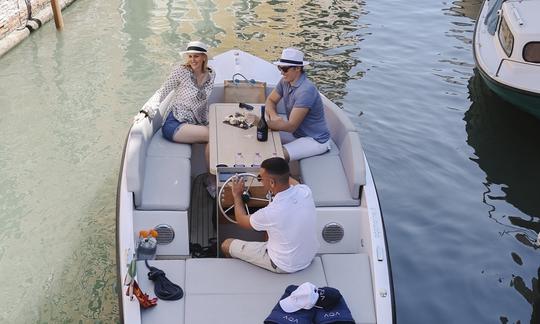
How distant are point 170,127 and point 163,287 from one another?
1.98m

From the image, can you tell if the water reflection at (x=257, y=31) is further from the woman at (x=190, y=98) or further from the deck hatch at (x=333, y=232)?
the deck hatch at (x=333, y=232)

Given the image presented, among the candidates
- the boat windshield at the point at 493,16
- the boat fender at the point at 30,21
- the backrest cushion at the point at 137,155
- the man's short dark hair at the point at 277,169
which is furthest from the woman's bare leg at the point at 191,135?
the boat fender at the point at 30,21

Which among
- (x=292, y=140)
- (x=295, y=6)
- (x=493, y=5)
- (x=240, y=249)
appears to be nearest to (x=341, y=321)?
(x=240, y=249)

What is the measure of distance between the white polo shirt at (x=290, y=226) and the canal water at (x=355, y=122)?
5.18 feet

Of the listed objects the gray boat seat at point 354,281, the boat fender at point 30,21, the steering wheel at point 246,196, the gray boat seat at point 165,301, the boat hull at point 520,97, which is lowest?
the boat fender at point 30,21

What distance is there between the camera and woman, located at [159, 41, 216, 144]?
5.62 metres

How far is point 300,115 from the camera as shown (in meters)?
5.35

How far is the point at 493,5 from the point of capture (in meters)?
10.6

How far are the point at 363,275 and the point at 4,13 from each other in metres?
9.33

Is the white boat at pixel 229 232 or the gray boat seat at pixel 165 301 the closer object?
the gray boat seat at pixel 165 301

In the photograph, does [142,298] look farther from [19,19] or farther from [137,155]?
[19,19]

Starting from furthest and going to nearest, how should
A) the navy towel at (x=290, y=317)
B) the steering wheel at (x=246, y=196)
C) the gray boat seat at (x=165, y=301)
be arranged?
the steering wheel at (x=246, y=196) → the gray boat seat at (x=165, y=301) → the navy towel at (x=290, y=317)

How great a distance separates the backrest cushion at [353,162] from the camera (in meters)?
4.89

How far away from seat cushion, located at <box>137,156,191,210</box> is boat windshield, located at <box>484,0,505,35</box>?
661 cm
